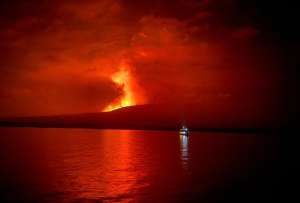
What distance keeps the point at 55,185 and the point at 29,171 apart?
11072 mm

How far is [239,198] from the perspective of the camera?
30.1 metres

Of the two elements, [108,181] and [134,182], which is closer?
[134,182]

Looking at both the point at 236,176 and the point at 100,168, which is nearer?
the point at 236,176

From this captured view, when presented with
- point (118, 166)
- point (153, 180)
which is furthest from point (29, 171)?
point (153, 180)

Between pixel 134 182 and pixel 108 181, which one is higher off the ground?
pixel 108 181

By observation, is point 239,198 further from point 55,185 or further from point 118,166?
point 118,166

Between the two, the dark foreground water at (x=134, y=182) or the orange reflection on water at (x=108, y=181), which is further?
the orange reflection on water at (x=108, y=181)

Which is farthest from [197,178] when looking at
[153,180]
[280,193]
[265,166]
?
[265,166]

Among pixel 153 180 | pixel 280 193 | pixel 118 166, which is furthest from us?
pixel 118 166

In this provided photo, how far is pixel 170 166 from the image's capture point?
51.4 meters

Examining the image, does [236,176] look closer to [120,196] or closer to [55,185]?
[120,196]

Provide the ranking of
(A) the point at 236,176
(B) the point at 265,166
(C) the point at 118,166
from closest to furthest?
Answer: (A) the point at 236,176, (C) the point at 118,166, (B) the point at 265,166

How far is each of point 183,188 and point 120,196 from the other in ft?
24.5

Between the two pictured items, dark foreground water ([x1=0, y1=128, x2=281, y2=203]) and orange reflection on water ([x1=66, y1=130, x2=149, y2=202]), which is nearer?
dark foreground water ([x1=0, y1=128, x2=281, y2=203])
